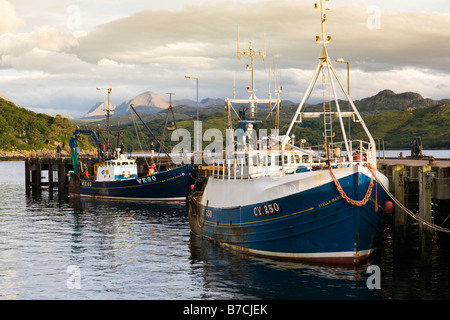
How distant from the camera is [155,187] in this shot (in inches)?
2653

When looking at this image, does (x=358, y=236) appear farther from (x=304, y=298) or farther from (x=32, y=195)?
(x=32, y=195)

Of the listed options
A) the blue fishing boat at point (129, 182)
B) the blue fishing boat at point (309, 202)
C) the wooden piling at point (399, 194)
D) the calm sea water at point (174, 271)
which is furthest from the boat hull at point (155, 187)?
the wooden piling at point (399, 194)

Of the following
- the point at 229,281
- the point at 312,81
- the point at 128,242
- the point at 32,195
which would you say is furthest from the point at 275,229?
the point at 32,195

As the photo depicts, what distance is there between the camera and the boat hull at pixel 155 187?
66.2m

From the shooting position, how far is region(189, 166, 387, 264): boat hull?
2570cm

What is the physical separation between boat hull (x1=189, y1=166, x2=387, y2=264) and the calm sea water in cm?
85

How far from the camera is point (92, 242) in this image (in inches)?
1502

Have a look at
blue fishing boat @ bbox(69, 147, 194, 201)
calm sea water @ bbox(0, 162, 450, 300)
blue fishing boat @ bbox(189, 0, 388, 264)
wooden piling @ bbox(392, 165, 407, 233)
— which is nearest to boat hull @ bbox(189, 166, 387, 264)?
blue fishing boat @ bbox(189, 0, 388, 264)

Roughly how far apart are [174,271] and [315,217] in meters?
8.41

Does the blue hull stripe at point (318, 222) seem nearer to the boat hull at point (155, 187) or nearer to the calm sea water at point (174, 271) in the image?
the calm sea water at point (174, 271)

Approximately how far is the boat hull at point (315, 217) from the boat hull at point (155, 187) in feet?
123

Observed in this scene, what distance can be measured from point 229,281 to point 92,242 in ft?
53.9

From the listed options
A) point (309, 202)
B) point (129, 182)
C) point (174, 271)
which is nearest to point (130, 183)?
point (129, 182)

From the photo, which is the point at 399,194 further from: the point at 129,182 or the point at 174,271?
the point at 129,182
